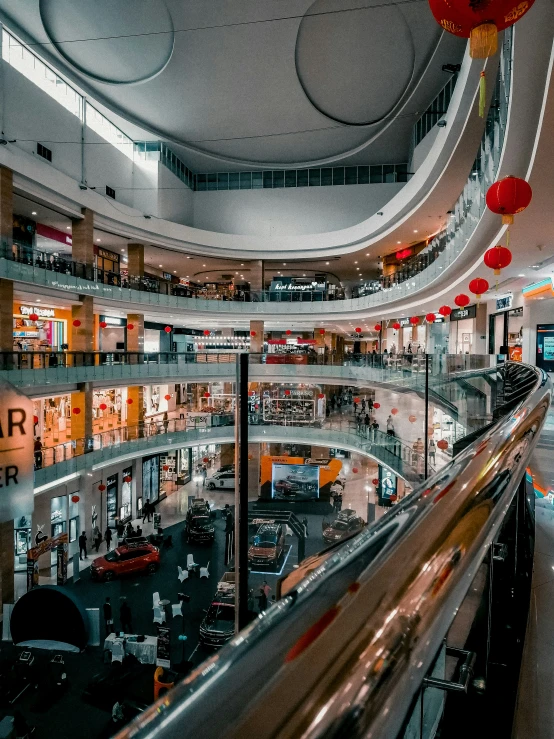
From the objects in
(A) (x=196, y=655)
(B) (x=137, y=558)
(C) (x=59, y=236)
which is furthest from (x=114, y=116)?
(A) (x=196, y=655)

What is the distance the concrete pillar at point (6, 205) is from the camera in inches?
489

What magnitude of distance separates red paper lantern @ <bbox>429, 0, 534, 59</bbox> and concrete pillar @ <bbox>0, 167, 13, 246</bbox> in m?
13.1

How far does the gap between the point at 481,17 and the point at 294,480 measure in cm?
1890

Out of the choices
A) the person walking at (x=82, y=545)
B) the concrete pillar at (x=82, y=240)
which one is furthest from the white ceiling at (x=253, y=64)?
the person walking at (x=82, y=545)

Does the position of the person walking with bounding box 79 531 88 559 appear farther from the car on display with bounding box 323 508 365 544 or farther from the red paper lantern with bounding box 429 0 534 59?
the red paper lantern with bounding box 429 0 534 59

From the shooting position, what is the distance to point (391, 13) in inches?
674

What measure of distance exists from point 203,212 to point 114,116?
8.06m

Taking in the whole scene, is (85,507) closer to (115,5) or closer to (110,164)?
(110,164)

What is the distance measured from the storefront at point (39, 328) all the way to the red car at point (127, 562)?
8.09 meters

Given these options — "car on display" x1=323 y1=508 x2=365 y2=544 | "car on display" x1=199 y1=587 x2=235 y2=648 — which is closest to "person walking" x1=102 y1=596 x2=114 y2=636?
"car on display" x1=199 y1=587 x2=235 y2=648

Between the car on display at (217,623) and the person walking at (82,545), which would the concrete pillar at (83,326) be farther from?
the car on display at (217,623)

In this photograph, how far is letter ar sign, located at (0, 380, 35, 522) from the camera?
A: 12.0ft

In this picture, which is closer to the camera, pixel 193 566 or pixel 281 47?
pixel 193 566

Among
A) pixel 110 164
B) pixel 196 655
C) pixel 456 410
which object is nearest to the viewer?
pixel 456 410
